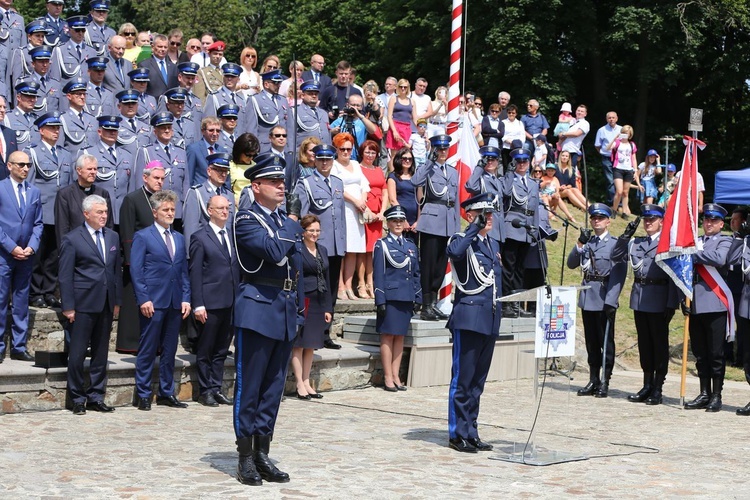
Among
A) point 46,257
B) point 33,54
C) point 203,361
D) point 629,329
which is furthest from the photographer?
point 629,329

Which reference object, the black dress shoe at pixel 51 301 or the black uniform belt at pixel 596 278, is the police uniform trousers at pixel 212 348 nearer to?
the black dress shoe at pixel 51 301

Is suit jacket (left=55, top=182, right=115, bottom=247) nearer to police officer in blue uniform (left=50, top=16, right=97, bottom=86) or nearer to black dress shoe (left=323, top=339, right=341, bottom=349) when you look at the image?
black dress shoe (left=323, top=339, right=341, bottom=349)

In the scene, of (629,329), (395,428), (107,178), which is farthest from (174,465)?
(629,329)

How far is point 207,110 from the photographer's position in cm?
1430

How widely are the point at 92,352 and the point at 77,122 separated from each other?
3380 mm

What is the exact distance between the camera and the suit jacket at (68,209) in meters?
11.2

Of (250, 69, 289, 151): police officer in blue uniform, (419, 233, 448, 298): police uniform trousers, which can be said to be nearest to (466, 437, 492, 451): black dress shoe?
(419, 233, 448, 298): police uniform trousers

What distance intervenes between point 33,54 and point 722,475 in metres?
8.88

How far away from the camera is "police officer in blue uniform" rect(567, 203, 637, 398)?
12820 mm

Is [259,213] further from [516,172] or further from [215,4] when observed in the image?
[215,4]

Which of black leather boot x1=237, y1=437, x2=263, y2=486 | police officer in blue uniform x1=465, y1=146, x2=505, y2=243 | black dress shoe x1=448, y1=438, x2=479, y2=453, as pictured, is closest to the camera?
black leather boot x1=237, y1=437, x2=263, y2=486

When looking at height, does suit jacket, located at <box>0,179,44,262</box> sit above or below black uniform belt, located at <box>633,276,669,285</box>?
above

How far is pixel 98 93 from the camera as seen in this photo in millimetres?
13828

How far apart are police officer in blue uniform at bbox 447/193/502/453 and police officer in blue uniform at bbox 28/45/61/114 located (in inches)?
237
